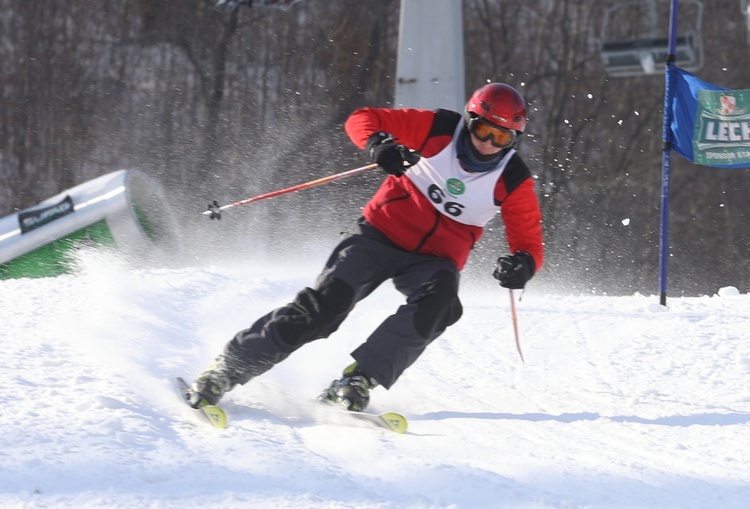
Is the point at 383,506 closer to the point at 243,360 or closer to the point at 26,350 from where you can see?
the point at 243,360

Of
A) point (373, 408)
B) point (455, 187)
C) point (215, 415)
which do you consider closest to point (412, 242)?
point (455, 187)

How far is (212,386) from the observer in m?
3.48

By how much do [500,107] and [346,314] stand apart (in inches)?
37.2

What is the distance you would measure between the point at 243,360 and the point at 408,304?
2.07 feet

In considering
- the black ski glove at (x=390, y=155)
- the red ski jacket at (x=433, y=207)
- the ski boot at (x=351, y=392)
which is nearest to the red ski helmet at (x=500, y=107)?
the red ski jacket at (x=433, y=207)

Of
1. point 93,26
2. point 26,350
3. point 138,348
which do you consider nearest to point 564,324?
point 138,348

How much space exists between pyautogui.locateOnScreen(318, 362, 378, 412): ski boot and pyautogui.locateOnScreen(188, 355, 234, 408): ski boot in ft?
1.20

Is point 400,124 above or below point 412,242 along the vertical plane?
above

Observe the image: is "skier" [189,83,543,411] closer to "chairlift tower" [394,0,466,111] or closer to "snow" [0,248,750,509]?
"snow" [0,248,750,509]

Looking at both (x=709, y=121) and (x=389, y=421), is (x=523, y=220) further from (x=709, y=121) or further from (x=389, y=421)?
(x=709, y=121)

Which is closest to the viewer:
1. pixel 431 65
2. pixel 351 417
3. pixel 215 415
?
pixel 215 415

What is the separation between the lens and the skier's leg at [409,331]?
3.61 meters

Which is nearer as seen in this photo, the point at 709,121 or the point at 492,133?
the point at 492,133

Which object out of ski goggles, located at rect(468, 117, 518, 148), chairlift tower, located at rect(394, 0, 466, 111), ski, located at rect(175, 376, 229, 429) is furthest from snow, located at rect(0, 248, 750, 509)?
chairlift tower, located at rect(394, 0, 466, 111)
